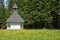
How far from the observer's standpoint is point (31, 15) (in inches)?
1709

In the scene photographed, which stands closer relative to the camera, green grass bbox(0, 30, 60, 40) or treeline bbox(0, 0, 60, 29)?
green grass bbox(0, 30, 60, 40)

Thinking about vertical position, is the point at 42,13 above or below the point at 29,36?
below

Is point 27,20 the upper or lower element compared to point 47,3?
lower

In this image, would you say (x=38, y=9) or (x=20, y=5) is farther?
(x=20, y=5)

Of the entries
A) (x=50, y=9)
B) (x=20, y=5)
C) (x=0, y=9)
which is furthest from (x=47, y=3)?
(x=0, y=9)

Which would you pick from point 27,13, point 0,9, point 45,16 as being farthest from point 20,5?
point 45,16

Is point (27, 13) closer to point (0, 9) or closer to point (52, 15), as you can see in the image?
point (52, 15)

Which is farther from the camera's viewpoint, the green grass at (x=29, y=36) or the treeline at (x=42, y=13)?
the treeline at (x=42, y=13)

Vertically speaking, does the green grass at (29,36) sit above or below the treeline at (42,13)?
above

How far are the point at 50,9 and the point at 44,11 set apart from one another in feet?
5.16

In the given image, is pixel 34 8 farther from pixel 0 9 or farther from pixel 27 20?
pixel 0 9

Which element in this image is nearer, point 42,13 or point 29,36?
point 29,36

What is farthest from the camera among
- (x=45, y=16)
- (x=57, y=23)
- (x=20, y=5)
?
(x=20, y=5)

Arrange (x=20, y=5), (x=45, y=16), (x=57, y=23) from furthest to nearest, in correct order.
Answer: (x=20, y=5), (x=57, y=23), (x=45, y=16)
